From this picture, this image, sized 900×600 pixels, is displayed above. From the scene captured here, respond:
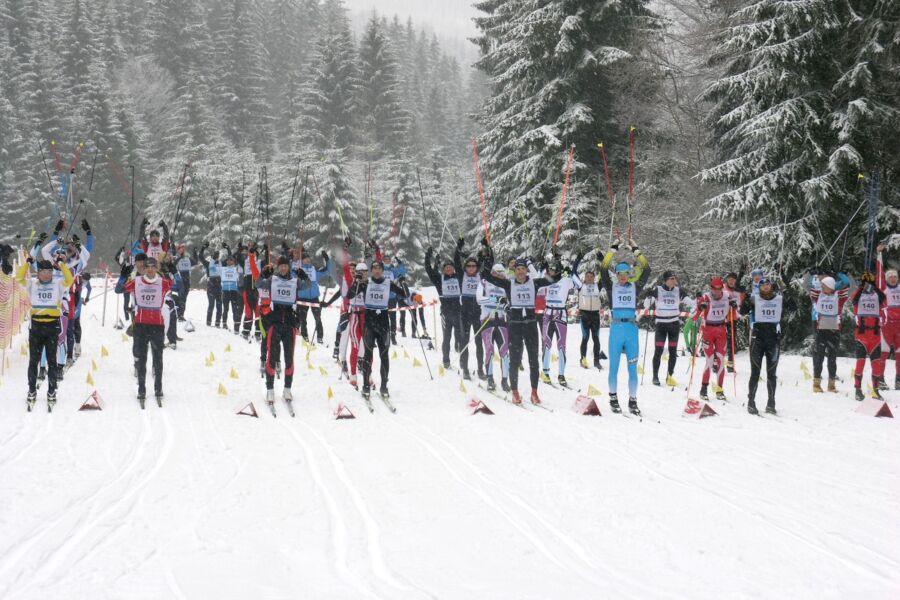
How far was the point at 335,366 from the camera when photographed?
47.4 ft

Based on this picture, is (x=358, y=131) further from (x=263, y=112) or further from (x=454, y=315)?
(x=454, y=315)

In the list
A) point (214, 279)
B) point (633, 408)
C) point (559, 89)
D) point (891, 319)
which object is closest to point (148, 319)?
point (633, 408)

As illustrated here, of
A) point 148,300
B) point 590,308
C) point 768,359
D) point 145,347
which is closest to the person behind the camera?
point 148,300

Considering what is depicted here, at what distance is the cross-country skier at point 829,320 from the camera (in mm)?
12492

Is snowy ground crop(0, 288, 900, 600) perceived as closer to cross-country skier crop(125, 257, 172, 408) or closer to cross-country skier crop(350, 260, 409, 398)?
cross-country skier crop(125, 257, 172, 408)

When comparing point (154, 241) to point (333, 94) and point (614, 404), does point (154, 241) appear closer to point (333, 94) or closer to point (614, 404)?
point (614, 404)

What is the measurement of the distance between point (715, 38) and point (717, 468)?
17.3 meters

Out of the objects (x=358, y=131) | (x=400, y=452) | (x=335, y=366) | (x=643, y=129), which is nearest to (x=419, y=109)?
(x=358, y=131)

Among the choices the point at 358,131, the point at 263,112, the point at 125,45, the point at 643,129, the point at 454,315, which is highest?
the point at 125,45

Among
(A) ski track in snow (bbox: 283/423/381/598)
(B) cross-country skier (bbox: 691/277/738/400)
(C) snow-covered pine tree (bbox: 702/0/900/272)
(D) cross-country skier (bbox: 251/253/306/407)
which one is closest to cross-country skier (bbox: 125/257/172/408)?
(D) cross-country skier (bbox: 251/253/306/407)

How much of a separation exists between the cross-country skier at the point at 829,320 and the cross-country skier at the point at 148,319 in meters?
11.1

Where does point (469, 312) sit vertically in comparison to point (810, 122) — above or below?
below

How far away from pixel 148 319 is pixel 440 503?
6.39 meters

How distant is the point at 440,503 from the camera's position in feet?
20.1
